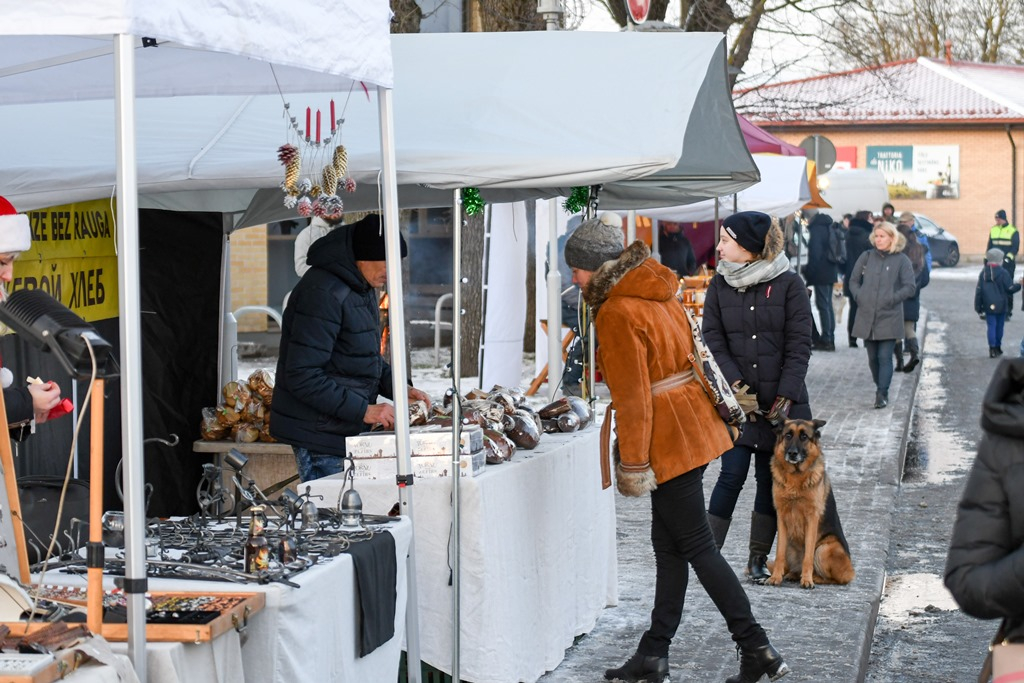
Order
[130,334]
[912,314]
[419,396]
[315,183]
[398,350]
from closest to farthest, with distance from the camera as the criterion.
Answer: [130,334] < [398,350] < [315,183] < [419,396] < [912,314]

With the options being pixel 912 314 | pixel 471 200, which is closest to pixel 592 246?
pixel 471 200

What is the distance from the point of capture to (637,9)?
757 cm

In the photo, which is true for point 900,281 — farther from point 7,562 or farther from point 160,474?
point 7,562

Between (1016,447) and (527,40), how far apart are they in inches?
137

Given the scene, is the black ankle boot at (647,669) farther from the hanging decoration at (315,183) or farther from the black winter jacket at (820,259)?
the black winter jacket at (820,259)

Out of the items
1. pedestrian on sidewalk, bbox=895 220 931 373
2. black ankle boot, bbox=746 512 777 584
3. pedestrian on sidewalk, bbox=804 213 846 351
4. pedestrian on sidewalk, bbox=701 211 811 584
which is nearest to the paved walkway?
black ankle boot, bbox=746 512 777 584

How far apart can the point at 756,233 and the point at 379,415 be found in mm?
2229

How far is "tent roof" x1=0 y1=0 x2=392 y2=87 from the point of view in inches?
120

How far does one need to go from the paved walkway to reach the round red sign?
303 centimetres

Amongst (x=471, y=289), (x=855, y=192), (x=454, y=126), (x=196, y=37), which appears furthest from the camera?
(x=855, y=192)

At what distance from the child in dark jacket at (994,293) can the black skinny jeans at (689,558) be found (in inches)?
536

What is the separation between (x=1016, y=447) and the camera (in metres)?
2.74

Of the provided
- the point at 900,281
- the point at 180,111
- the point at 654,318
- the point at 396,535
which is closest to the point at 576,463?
the point at 654,318

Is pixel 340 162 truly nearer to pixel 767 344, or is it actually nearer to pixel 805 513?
pixel 767 344
